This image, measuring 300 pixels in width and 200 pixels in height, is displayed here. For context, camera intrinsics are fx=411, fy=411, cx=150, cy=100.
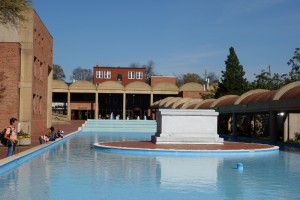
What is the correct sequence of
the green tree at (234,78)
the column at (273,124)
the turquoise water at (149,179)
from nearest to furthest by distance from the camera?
the turquoise water at (149,179) < the column at (273,124) < the green tree at (234,78)

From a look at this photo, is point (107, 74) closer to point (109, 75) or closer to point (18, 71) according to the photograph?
point (109, 75)

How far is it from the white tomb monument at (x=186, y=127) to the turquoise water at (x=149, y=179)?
18.0 ft

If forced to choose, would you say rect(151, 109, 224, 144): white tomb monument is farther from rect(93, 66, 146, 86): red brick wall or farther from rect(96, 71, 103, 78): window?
rect(96, 71, 103, 78): window

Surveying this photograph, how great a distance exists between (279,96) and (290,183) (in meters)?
14.7

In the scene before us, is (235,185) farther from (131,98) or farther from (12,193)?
(131,98)

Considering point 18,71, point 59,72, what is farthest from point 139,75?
point 18,71

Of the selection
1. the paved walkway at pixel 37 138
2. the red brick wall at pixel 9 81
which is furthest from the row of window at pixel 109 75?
the red brick wall at pixel 9 81

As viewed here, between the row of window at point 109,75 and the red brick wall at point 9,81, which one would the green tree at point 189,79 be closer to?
the row of window at point 109,75

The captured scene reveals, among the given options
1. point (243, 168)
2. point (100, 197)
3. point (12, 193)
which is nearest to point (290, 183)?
point (243, 168)

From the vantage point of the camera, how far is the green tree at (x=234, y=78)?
156 feet

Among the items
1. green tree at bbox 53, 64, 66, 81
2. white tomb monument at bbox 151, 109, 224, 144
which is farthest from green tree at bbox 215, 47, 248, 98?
green tree at bbox 53, 64, 66, 81

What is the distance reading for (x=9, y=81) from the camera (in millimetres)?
24766

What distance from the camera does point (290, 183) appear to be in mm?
11703

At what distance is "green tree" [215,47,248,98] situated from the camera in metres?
47.7
